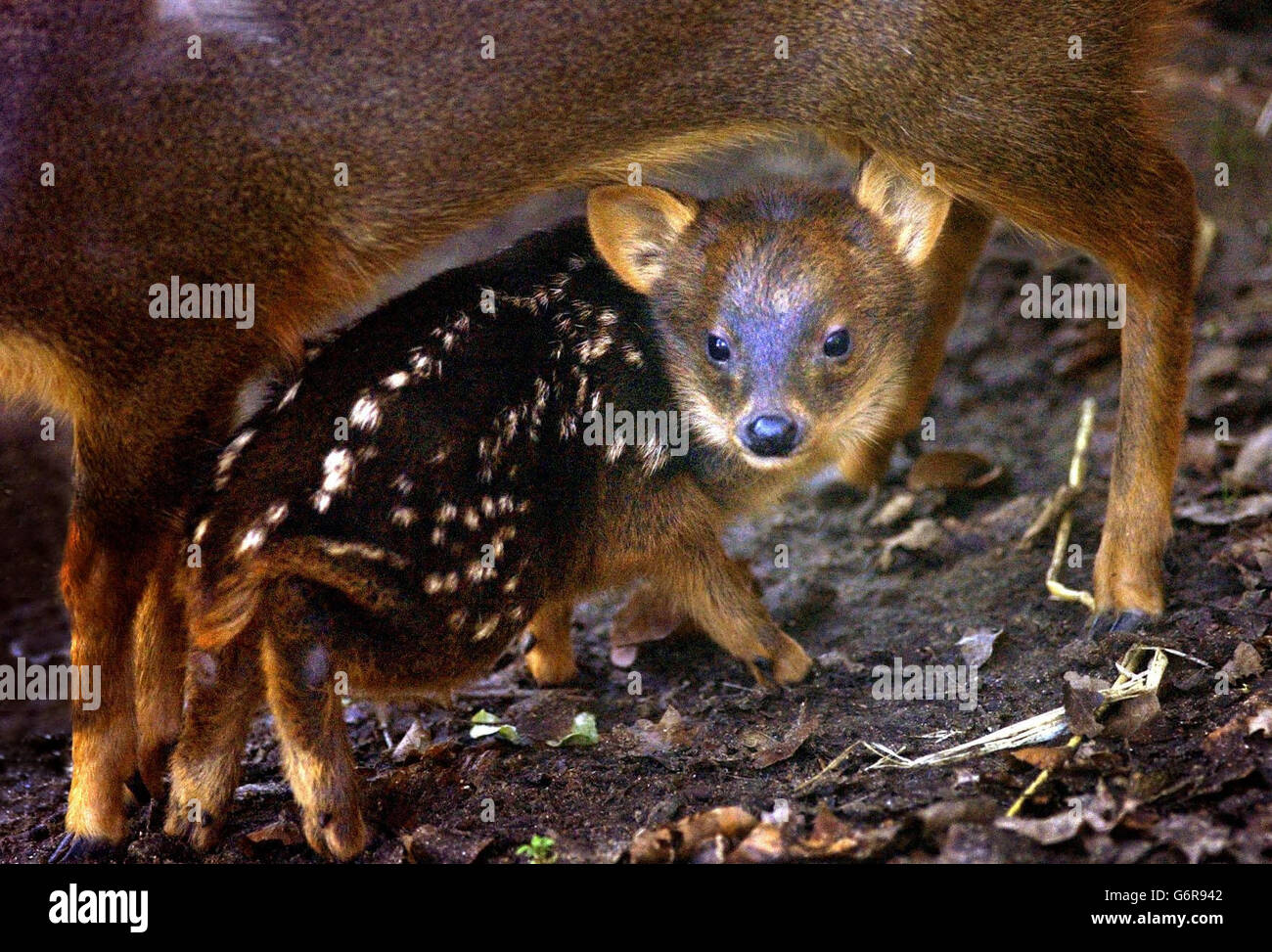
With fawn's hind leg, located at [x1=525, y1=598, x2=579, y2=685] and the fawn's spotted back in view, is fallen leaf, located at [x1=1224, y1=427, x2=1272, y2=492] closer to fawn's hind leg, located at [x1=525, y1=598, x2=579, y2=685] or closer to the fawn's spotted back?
the fawn's spotted back

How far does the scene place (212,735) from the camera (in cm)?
426

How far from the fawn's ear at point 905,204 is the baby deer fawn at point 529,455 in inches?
0.9

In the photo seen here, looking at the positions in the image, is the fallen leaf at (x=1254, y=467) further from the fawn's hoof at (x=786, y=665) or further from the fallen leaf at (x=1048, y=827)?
the fallen leaf at (x=1048, y=827)

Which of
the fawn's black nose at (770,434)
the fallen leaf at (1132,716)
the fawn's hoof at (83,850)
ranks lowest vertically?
the fawn's hoof at (83,850)

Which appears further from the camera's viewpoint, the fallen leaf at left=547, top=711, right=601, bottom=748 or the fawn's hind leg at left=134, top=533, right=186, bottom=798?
the fallen leaf at left=547, top=711, right=601, bottom=748

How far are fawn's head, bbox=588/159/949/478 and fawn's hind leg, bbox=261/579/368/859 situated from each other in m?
1.73

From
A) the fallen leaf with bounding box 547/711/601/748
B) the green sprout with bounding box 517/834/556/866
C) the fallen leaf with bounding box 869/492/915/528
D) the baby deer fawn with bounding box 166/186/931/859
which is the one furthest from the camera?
the fallen leaf with bounding box 869/492/915/528

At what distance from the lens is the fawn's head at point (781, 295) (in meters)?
5.14

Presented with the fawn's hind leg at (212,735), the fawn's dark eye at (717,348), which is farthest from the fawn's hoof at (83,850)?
the fawn's dark eye at (717,348)

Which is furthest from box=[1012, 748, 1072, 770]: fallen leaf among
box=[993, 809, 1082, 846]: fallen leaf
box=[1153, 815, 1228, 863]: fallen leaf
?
box=[1153, 815, 1228, 863]: fallen leaf

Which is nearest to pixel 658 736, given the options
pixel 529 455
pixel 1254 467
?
pixel 529 455

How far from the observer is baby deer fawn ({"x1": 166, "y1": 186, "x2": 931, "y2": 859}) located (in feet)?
13.7

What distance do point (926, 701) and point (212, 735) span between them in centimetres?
246
